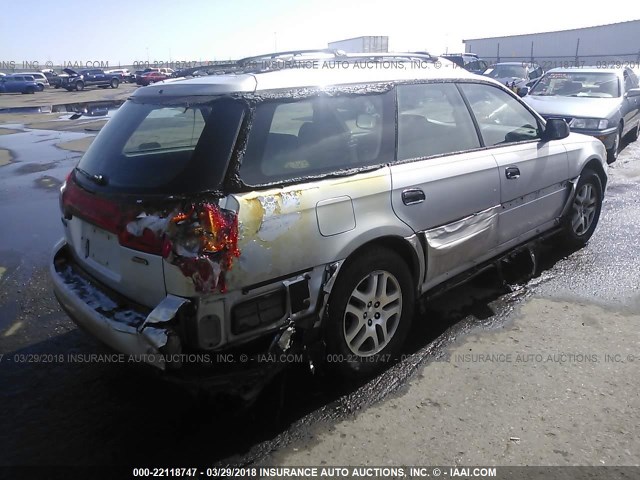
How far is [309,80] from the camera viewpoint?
2.84 metres

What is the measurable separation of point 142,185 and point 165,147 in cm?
59

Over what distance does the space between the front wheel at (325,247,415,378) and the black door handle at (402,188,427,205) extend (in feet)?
1.06

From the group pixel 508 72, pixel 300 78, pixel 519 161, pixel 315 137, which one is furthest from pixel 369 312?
pixel 508 72

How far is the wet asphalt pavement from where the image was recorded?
2598mm

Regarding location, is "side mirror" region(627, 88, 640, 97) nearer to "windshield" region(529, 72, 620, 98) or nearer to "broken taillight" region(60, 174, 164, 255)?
"windshield" region(529, 72, 620, 98)

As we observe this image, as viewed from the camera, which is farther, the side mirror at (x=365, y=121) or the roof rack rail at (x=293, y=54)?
the roof rack rail at (x=293, y=54)

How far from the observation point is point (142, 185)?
2566 mm

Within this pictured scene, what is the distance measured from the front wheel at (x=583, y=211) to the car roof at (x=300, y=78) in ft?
6.73

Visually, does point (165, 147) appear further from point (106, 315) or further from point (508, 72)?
point (508, 72)

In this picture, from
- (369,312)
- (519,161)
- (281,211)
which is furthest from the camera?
(519,161)

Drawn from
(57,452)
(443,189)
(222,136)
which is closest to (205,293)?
(222,136)

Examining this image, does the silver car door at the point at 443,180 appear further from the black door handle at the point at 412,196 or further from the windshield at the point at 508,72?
the windshield at the point at 508,72

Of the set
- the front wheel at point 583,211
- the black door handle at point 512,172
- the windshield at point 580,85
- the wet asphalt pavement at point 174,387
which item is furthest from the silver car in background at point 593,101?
the black door handle at point 512,172

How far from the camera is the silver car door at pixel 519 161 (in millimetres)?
3848
